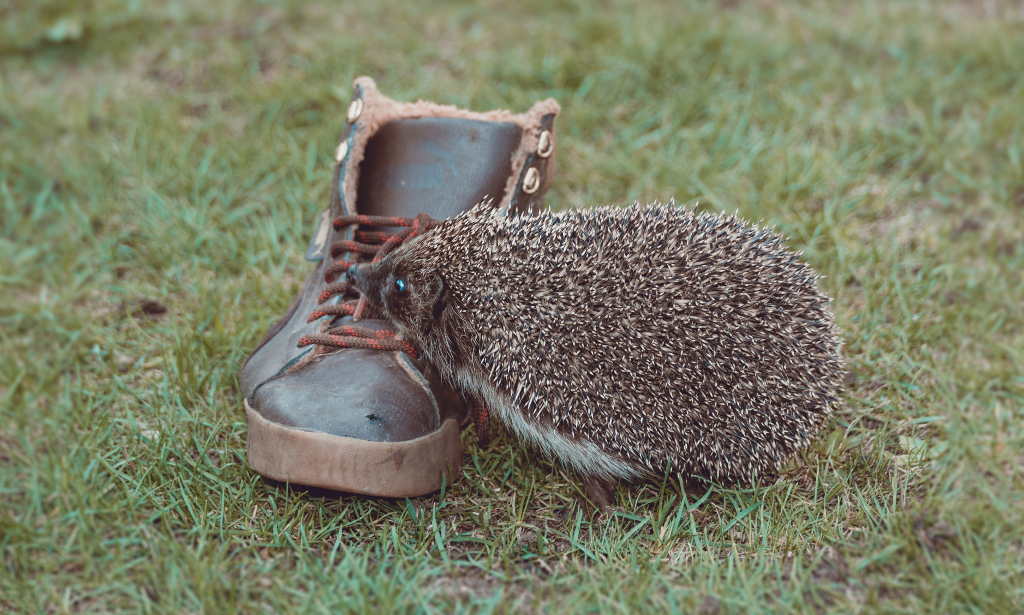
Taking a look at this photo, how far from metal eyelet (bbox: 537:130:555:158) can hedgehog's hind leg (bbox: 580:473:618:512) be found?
1.62 meters

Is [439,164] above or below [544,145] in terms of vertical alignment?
below

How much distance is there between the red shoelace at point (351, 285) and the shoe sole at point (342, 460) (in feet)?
1.59

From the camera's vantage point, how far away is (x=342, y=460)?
3119 millimetres

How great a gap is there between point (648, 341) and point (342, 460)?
4.17ft

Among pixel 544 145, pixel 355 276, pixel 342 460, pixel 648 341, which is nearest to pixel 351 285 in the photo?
pixel 355 276

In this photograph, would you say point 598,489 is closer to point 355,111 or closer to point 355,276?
point 355,276

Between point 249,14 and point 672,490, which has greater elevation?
point 249,14

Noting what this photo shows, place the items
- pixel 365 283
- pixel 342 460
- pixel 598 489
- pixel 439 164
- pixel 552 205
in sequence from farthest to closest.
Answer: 1. pixel 552 205
2. pixel 439 164
3. pixel 365 283
4. pixel 598 489
5. pixel 342 460

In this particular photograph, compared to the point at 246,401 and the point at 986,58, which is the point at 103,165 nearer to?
the point at 246,401

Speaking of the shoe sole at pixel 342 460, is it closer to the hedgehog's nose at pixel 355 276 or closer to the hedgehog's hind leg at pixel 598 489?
the hedgehog's hind leg at pixel 598 489

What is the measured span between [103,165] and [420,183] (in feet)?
8.62

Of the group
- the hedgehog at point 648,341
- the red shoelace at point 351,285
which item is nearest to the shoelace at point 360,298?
the red shoelace at point 351,285

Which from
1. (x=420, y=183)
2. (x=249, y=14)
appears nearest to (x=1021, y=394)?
(x=420, y=183)

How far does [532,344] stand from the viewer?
3.33m
